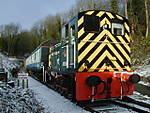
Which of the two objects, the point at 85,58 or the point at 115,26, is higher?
the point at 115,26

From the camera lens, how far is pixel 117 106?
682 cm

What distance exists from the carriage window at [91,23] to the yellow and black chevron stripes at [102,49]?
0.11 meters

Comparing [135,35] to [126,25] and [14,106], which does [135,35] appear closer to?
[126,25]

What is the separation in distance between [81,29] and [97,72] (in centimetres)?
147

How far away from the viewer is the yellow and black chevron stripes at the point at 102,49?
677 centimetres

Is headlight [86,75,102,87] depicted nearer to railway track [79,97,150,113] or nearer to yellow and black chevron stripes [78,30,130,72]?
yellow and black chevron stripes [78,30,130,72]

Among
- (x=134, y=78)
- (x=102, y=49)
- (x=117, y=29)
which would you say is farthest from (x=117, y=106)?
(x=117, y=29)

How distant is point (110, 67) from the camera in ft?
23.1

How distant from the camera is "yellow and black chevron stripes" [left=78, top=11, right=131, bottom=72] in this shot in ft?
22.2

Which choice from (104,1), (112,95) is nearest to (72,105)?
(112,95)

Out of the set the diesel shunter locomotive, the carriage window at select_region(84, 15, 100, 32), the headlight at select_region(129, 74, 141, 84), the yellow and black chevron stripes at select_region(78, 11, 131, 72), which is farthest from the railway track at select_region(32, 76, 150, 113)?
the carriage window at select_region(84, 15, 100, 32)

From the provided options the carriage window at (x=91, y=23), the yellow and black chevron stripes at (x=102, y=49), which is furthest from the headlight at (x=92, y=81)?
the carriage window at (x=91, y=23)

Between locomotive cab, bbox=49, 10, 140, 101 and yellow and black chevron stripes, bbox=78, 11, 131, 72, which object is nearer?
locomotive cab, bbox=49, 10, 140, 101

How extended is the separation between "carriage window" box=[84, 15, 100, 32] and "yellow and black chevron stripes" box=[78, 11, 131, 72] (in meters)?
0.11
